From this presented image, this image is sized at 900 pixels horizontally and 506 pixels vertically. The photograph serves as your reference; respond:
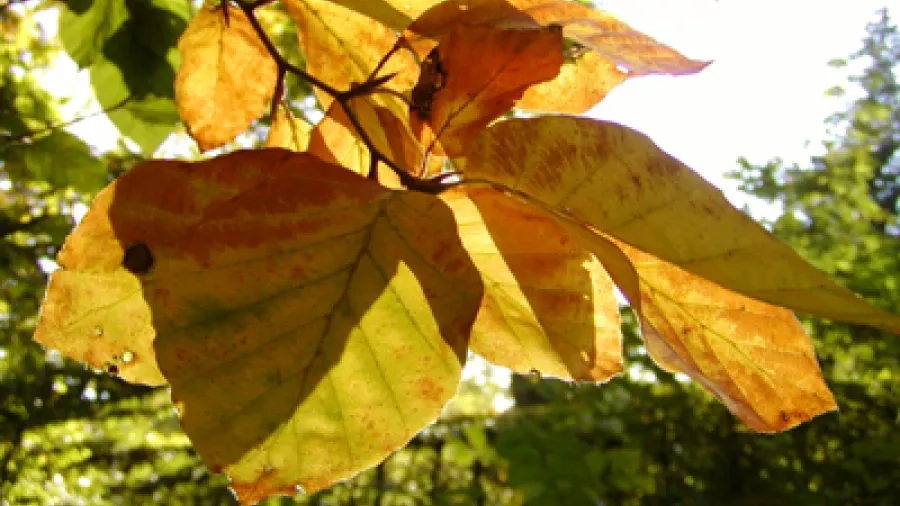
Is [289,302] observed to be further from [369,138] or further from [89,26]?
[89,26]

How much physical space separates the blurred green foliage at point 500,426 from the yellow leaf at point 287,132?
2.97 feet

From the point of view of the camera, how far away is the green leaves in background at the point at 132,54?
915 millimetres

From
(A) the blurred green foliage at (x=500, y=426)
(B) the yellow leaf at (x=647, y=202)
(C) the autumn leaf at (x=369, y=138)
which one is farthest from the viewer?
(A) the blurred green foliage at (x=500, y=426)

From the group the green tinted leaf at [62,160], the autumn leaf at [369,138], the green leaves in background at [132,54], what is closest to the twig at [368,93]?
the autumn leaf at [369,138]

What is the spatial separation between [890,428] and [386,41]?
229cm

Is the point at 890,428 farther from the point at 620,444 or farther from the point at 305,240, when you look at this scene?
the point at 305,240

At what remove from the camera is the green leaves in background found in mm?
915

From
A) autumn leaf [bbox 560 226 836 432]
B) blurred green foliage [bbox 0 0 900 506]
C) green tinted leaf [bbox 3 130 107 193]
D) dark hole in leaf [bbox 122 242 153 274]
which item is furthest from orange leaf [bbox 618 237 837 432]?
green tinted leaf [bbox 3 130 107 193]

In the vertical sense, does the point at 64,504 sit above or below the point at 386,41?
below

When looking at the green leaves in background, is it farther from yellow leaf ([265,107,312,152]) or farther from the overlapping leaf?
the overlapping leaf

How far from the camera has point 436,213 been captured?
0.31 meters

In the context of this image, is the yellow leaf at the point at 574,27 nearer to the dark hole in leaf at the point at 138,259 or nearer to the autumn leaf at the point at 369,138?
the autumn leaf at the point at 369,138

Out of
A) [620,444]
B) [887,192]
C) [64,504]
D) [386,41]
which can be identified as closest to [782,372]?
[386,41]

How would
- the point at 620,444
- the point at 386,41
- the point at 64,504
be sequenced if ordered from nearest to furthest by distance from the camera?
the point at 386,41, the point at 64,504, the point at 620,444
